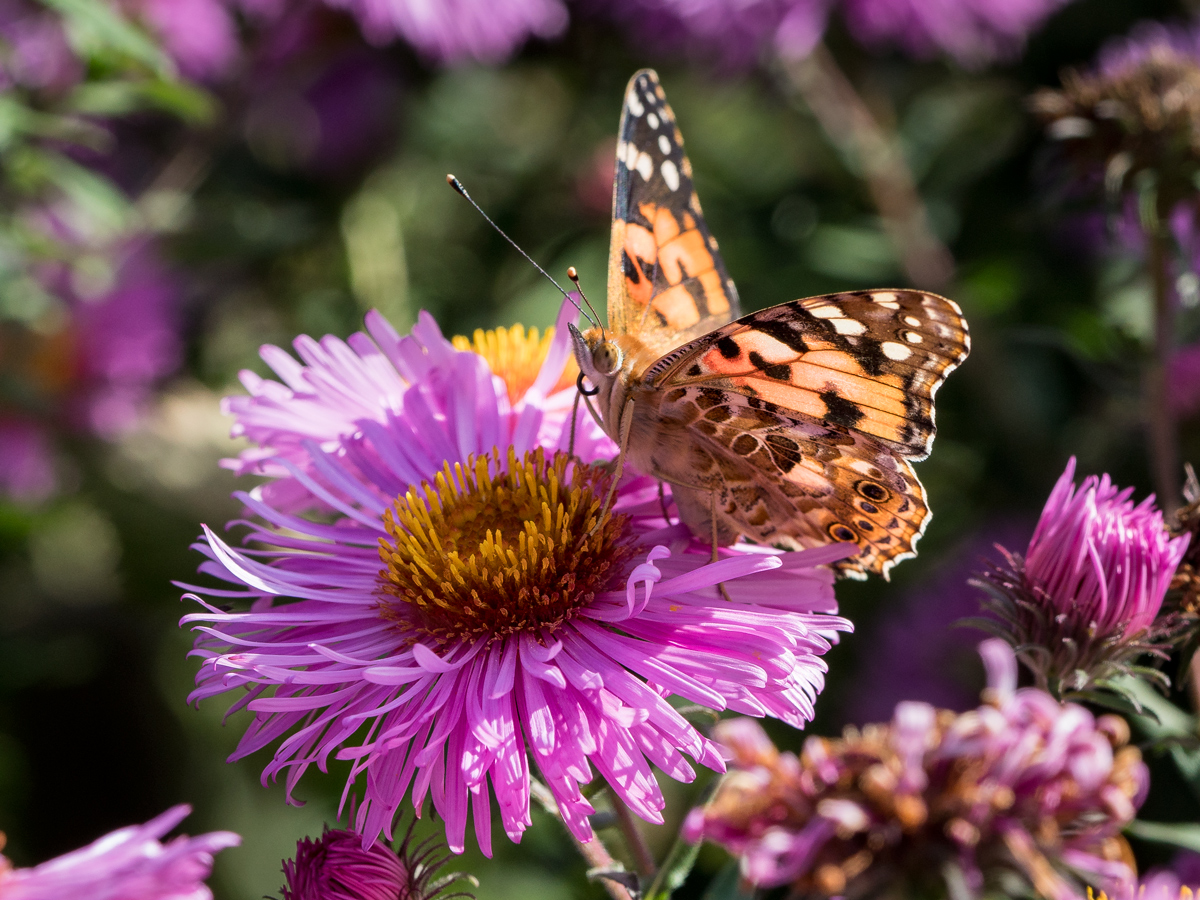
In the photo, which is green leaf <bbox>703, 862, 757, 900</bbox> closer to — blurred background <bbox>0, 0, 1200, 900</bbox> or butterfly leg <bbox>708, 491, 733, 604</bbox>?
butterfly leg <bbox>708, 491, 733, 604</bbox>

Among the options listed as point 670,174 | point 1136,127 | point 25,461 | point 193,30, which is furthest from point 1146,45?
point 25,461

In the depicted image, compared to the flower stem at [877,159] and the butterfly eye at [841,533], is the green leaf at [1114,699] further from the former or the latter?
the flower stem at [877,159]

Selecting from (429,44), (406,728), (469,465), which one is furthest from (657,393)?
(429,44)

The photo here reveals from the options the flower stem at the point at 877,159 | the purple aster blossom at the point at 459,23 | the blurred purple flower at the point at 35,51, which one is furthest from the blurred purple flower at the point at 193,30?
the flower stem at the point at 877,159

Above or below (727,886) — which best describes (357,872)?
above

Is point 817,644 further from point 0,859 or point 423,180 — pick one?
point 423,180

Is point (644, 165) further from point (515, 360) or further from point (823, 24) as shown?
point (823, 24)

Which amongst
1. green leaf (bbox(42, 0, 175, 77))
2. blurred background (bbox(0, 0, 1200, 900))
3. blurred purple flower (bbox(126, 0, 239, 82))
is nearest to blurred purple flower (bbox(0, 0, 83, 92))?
blurred background (bbox(0, 0, 1200, 900))
